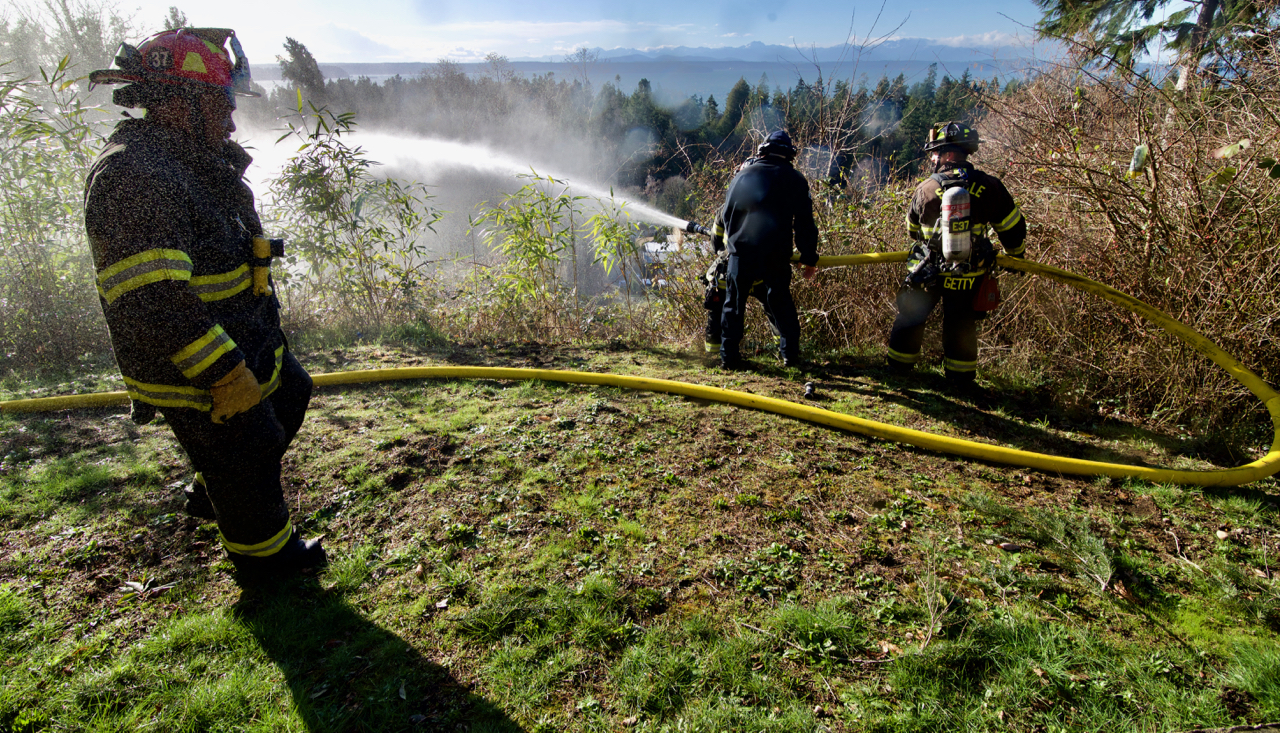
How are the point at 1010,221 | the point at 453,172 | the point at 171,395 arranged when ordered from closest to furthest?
the point at 171,395, the point at 1010,221, the point at 453,172

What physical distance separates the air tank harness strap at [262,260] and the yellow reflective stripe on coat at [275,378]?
0.93 ft

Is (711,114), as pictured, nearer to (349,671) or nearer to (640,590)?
(640,590)

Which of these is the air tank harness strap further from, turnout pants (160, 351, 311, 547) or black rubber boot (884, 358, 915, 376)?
black rubber boot (884, 358, 915, 376)

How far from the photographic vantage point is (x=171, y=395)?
2094mm

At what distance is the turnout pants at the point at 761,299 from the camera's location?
4.91 m

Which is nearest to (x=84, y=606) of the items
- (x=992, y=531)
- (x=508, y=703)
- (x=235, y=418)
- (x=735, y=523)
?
(x=235, y=418)

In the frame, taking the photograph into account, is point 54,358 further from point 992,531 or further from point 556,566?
point 992,531

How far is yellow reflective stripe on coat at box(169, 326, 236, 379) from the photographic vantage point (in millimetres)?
1979

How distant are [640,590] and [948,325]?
11.5 feet

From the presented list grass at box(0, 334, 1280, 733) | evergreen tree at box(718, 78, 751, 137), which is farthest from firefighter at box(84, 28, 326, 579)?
evergreen tree at box(718, 78, 751, 137)

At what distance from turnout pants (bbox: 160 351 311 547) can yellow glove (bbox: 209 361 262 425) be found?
0.08m

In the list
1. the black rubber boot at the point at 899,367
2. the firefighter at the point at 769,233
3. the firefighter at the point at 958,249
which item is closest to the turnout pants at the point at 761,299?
the firefighter at the point at 769,233

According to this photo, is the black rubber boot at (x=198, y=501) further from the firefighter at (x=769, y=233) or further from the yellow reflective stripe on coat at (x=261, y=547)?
the firefighter at (x=769, y=233)

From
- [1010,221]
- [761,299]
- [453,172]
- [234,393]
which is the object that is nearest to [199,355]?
[234,393]
